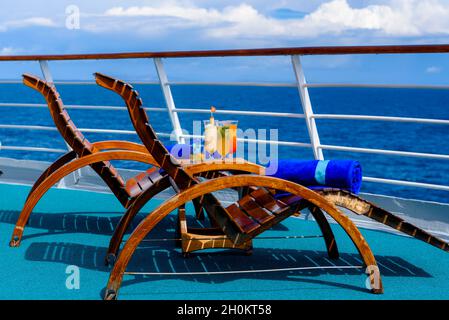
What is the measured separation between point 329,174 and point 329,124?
4797cm

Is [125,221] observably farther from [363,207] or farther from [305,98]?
[305,98]

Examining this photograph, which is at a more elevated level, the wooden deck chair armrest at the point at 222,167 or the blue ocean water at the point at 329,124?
the wooden deck chair armrest at the point at 222,167

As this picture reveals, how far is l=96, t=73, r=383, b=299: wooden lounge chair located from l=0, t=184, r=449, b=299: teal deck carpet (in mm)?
176

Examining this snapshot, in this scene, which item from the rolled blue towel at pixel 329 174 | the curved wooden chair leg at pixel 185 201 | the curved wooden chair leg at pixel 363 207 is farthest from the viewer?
the rolled blue towel at pixel 329 174

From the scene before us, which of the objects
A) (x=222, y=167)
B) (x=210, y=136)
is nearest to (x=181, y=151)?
(x=222, y=167)

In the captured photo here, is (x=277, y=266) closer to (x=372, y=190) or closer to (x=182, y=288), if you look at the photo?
(x=182, y=288)

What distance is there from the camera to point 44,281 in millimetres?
2748

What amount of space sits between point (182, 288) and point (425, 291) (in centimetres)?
105

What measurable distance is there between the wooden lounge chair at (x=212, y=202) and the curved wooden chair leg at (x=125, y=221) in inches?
15.2

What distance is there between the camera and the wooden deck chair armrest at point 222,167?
10.5 feet

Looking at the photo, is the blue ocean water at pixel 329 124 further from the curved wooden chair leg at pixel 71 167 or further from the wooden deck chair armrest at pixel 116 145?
the curved wooden chair leg at pixel 71 167

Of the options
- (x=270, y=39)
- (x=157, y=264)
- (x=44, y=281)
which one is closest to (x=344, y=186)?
(x=157, y=264)

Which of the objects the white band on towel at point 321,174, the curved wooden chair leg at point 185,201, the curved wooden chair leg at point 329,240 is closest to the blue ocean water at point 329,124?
the curved wooden chair leg at point 329,240
